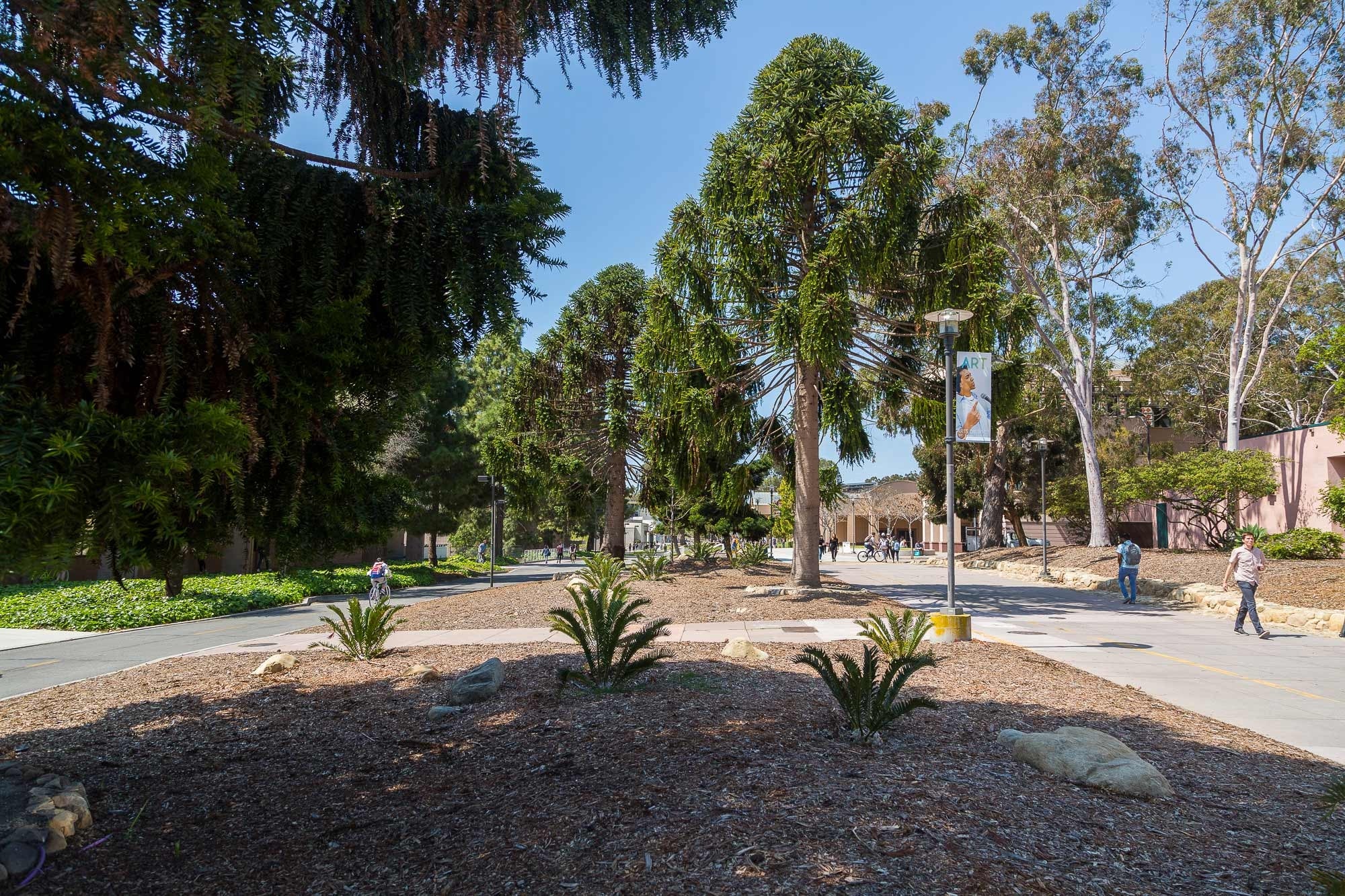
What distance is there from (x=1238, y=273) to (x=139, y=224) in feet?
104

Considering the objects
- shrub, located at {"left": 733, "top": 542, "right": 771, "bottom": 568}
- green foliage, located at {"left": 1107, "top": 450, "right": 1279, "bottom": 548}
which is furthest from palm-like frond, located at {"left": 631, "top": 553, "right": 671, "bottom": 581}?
green foliage, located at {"left": 1107, "top": 450, "right": 1279, "bottom": 548}

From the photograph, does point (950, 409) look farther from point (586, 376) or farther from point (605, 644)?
point (586, 376)

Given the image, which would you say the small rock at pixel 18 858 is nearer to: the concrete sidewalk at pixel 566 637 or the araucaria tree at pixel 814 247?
the concrete sidewalk at pixel 566 637

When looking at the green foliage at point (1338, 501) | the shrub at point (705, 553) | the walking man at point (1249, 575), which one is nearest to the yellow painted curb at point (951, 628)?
the walking man at point (1249, 575)

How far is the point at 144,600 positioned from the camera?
15.5 m

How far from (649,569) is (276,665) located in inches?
419

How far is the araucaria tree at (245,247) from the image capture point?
2166 millimetres

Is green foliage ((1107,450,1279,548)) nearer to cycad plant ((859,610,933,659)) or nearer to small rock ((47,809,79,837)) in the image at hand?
cycad plant ((859,610,933,659))

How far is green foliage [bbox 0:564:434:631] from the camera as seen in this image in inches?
534

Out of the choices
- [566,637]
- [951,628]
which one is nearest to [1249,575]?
[951,628]

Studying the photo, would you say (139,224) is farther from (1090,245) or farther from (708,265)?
(1090,245)

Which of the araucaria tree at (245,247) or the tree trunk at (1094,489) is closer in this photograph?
the araucaria tree at (245,247)

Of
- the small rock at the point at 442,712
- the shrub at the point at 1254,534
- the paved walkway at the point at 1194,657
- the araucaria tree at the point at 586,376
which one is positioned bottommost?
the paved walkway at the point at 1194,657

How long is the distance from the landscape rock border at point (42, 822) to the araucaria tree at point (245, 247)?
49.9 inches
